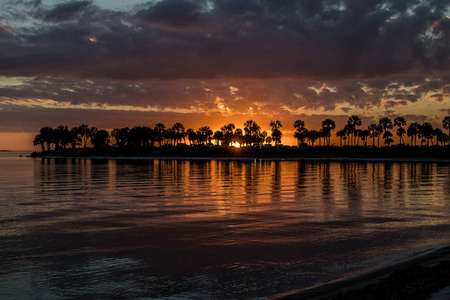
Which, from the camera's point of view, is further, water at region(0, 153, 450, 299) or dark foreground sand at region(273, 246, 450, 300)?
water at region(0, 153, 450, 299)

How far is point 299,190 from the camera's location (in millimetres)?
35344

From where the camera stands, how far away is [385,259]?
13.6 metres

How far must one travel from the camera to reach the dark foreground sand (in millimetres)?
9195

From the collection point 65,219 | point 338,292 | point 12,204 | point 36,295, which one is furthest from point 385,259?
point 12,204

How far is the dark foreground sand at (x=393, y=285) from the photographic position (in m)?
9.20

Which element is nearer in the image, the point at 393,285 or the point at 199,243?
the point at 393,285

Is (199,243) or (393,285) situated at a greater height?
(393,285)

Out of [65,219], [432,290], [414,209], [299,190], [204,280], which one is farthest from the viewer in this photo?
[299,190]

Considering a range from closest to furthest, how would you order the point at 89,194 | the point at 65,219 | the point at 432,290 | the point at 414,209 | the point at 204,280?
1. the point at 432,290
2. the point at 204,280
3. the point at 65,219
4. the point at 414,209
5. the point at 89,194

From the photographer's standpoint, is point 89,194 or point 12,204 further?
point 89,194

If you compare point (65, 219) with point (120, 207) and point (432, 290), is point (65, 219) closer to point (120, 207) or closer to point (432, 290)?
point (120, 207)

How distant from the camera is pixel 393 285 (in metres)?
10.0

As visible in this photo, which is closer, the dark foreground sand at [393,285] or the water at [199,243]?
the dark foreground sand at [393,285]

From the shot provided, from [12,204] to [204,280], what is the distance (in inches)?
807
